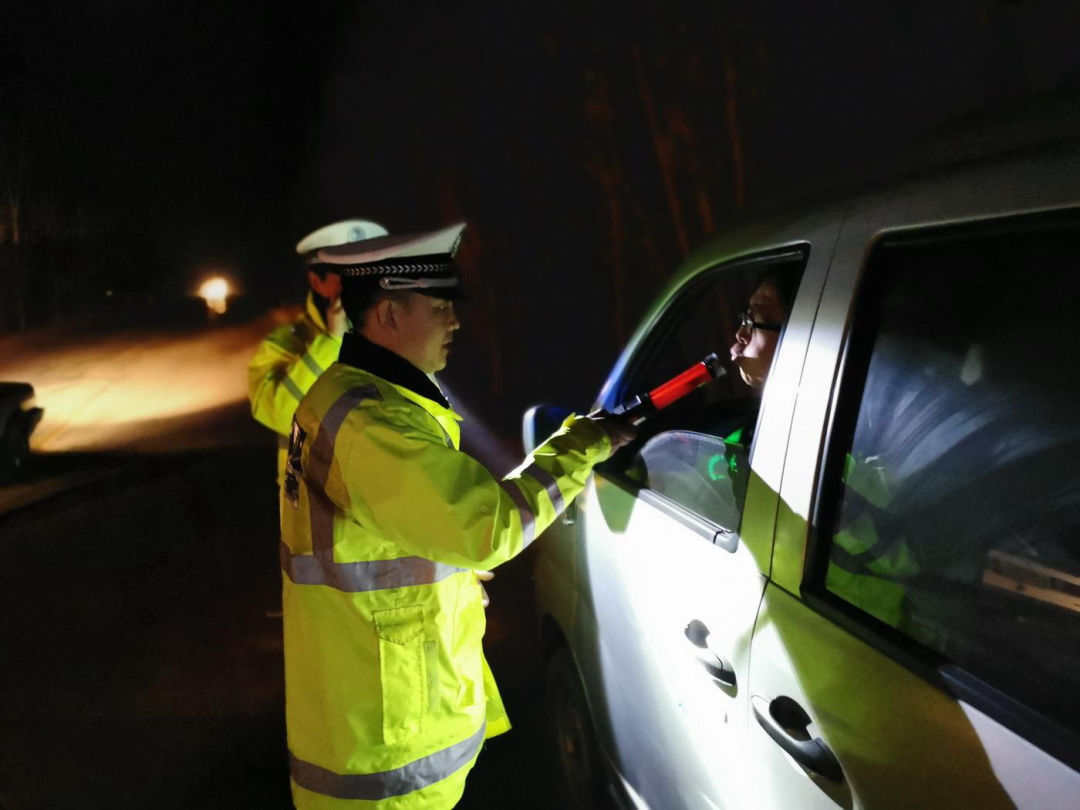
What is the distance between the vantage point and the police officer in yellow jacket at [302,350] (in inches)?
116

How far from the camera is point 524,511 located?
4.55ft

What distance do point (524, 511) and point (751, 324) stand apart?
0.90 meters

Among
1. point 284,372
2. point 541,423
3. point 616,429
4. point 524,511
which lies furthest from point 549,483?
point 284,372

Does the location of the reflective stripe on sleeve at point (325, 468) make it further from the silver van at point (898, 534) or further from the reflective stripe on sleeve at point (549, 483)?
the silver van at point (898, 534)

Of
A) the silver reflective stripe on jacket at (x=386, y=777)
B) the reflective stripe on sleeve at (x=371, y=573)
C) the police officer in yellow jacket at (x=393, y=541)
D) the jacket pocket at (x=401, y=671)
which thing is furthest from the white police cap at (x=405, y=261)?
the silver reflective stripe on jacket at (x=386, y=777)

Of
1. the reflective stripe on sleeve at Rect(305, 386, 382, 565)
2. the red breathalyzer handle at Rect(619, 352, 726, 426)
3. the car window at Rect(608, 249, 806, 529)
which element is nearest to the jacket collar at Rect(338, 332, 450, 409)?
the reflective stripe on sleeve at Rect(305, 386, 382, 565)

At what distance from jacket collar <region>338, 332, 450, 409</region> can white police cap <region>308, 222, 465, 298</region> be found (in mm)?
141

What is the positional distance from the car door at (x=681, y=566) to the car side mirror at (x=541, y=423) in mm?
176

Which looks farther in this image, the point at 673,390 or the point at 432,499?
the point at 673,390

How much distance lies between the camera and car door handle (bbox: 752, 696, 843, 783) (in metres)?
1.10

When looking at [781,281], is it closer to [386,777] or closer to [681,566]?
[681,566]

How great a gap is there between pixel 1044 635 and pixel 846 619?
0.26 metres

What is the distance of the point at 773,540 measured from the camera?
4.24 ft

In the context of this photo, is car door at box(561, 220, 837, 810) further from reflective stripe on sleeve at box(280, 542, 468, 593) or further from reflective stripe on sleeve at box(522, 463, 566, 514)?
reflective stripe on sleeve at box(280, 542, 468, 593)
